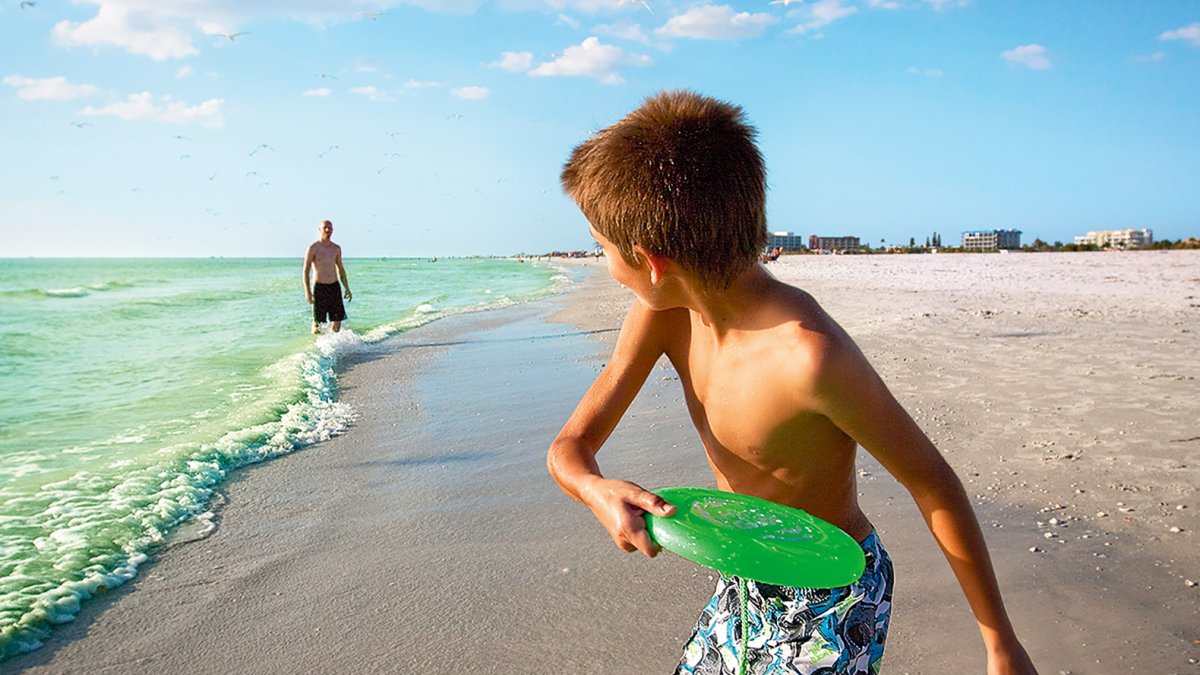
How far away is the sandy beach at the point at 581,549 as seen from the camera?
2.85m

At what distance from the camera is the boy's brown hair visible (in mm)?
1450

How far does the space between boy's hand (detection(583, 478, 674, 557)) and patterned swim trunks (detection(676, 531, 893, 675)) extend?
334 millimetres

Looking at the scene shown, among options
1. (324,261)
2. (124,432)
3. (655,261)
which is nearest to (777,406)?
(655,261)

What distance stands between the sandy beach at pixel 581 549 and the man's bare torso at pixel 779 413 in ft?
4.18

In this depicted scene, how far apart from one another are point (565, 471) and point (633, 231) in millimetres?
480

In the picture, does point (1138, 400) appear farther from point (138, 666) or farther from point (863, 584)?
point (138, 666)

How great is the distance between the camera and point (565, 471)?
1.61 meters

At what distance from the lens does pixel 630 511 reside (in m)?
1.28

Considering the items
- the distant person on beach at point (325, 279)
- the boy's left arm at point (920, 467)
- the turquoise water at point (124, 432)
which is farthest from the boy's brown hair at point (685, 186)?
the distant person on beach at point (325, 279)

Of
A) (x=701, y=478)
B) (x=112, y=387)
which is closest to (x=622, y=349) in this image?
(x=701, y=478)

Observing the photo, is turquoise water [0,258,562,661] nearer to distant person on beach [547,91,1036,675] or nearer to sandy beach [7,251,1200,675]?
sandy beach [7,251,1200,675]

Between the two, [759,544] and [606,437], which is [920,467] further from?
[606,437]

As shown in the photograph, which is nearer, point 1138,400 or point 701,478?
point 701,478

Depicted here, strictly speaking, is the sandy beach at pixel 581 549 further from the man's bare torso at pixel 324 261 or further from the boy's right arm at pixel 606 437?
the man's bare torso at pixel 324 261
